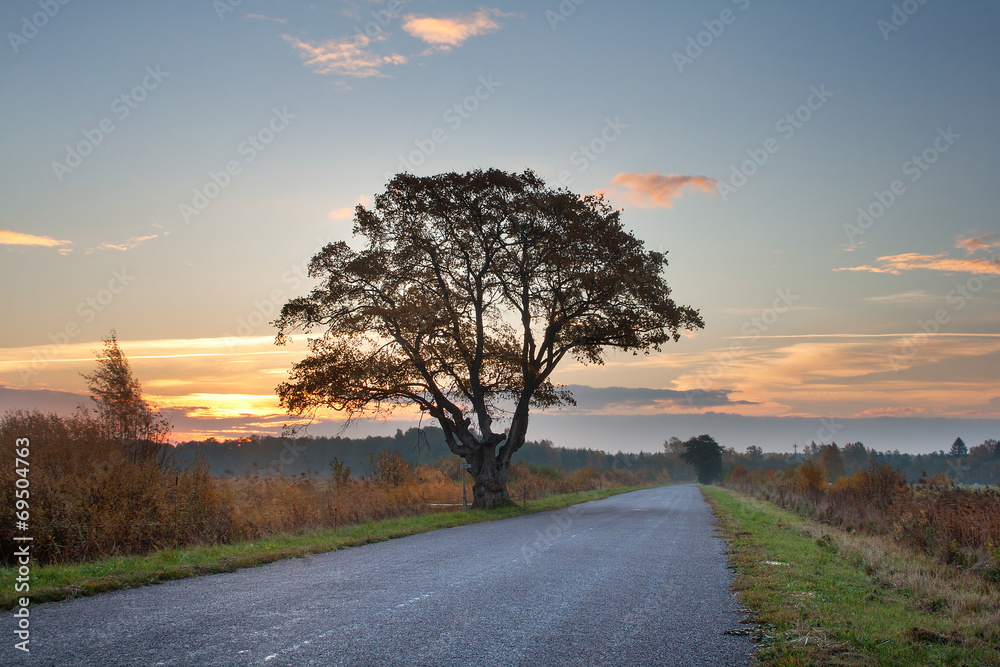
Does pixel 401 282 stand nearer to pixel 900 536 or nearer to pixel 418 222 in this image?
pixel 418 222

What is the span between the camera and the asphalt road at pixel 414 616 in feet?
17.7

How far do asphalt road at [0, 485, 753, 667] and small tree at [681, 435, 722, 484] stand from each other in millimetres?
145227

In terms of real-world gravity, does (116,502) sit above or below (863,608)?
above

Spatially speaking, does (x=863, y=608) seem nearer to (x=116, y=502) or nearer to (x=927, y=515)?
(x=927, y=515)

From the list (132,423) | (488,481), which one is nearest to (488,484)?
(488,481)

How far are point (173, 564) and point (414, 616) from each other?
5.41 metres

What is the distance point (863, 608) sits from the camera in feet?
25.4

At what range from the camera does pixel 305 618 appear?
6578 millimetres

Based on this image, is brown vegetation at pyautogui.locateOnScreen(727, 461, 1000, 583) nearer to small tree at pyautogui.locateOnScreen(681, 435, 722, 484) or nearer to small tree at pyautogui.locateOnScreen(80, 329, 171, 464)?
small tree at pyautogui.locateOnScreen(80, 329, 171, 464)

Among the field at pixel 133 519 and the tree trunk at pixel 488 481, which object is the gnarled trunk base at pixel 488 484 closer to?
the tree trunk at pixel 488 481

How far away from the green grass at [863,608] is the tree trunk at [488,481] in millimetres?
13274

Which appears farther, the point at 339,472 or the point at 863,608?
the point at 339,472

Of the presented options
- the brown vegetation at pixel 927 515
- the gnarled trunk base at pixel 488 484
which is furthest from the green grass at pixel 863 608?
the gnarled trunk base at pixel 488 484

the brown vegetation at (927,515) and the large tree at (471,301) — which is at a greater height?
the large tree at (471,301)
